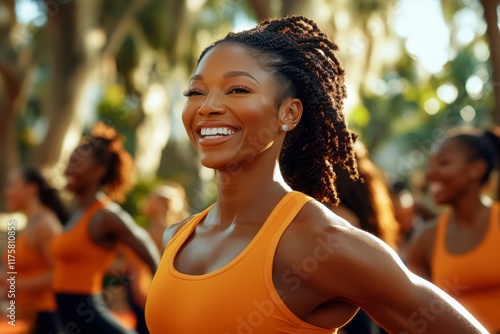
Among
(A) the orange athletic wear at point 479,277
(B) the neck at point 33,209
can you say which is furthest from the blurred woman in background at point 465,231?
(B) the neck at point 33,209

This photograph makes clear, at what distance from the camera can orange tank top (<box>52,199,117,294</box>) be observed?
5.79 metres

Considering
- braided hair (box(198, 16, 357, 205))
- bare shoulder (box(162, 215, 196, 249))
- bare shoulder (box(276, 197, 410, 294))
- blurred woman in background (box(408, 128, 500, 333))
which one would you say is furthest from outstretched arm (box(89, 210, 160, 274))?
bare shoulder (box(276, 197, 410, 294))

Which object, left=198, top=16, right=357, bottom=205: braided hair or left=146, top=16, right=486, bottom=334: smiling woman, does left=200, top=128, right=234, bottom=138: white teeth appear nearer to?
left=146, top=16, right=486, bottom=334: smiling woman

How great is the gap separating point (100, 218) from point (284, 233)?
391cm

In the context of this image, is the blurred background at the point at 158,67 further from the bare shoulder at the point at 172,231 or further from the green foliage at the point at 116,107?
the bare shoulder at the point at 172,231

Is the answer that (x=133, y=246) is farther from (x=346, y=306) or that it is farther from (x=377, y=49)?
(x=377, y=49)

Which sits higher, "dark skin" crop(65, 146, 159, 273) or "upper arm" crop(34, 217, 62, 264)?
"dark skin" crop(65, 146, 159, 273)

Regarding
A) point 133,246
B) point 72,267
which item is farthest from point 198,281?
point 72,267

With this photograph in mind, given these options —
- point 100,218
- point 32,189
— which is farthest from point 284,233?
point 32,189

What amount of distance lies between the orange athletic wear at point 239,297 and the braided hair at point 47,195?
5077mm

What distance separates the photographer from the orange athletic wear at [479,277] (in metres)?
4.23

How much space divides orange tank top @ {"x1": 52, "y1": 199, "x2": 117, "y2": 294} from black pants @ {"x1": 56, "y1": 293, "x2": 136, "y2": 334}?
0.18ft

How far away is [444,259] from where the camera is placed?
14.8ft

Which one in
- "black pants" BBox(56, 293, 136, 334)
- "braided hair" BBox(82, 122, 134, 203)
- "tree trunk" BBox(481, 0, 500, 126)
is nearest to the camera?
"black pants" BBox(56, 293, 136, 334)
